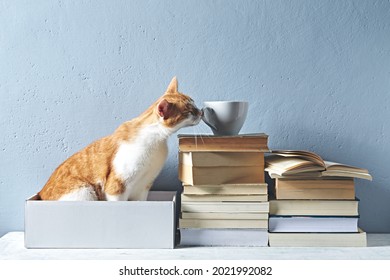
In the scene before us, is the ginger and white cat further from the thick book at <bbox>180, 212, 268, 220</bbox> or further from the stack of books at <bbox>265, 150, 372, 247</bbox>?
the stack of books at <bbox>265, 150, 372, 247</bbox>

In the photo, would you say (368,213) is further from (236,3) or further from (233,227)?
(236,3)

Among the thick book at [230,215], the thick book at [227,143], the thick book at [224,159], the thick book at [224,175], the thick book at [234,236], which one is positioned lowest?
the thick book at [234,236]

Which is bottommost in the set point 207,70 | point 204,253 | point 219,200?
point 204,253

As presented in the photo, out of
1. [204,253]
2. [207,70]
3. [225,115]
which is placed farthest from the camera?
[207,70]

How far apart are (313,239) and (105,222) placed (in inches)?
19.2

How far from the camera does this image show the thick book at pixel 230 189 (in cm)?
122

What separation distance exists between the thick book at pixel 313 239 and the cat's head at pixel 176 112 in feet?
1.10

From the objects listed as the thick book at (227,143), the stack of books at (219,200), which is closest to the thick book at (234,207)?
the stack of books at (219,200)

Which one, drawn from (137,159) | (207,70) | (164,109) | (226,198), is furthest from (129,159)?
(207,70)

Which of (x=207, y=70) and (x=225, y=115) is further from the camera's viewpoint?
(x=207, y=70)

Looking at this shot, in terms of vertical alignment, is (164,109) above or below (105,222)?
above

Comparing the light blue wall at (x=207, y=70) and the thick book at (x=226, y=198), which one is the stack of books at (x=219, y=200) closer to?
the thick book at (x=226, y=198)

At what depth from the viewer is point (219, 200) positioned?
123 centimetres

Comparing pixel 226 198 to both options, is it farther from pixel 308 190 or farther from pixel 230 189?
pixel 308 190
